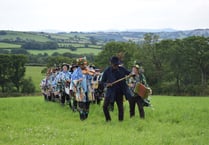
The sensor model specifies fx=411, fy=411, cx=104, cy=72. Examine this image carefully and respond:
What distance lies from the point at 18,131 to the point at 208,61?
56768mm

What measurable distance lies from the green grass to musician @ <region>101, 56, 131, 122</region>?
55847 millimetres

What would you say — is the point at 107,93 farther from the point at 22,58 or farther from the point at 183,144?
the point at 22,58

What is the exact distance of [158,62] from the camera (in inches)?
2857

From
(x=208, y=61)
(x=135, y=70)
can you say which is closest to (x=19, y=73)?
(x=208, y=61)

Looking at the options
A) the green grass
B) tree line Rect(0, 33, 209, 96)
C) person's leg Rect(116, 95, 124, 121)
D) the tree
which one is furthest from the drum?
the tree

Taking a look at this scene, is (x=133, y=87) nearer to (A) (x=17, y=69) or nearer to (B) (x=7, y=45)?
(A) (x=17, y=69)

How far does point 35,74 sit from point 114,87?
209ft

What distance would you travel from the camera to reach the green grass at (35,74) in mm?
71562

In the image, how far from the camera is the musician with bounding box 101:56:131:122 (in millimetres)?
13164

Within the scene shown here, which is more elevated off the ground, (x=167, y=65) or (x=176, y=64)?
(x=176, y=64)

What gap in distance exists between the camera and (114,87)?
1324cm

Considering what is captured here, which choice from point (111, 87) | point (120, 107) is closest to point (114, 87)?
point (111, 87)

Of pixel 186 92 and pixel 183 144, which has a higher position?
pixel 183 144

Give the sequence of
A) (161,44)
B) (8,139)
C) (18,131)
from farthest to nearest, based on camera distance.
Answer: (161,44), (18,131), (8,139)
